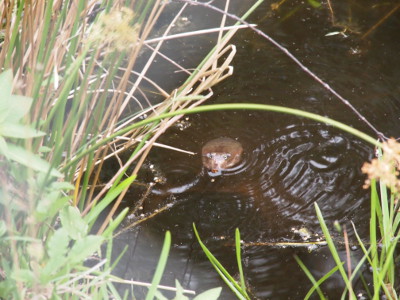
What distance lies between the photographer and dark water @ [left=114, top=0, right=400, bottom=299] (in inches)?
72.7

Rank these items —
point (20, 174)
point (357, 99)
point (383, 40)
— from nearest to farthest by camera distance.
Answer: point (20, 174) → point (357, 99) → point (383, 40)

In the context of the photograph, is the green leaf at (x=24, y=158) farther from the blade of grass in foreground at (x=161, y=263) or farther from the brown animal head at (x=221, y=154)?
the brown animal head at (x=221, y=154)

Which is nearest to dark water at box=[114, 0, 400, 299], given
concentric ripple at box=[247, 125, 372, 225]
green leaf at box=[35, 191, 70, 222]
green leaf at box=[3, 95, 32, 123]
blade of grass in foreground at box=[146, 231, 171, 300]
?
concentric ripple at box=[247, 125, 372, 225]

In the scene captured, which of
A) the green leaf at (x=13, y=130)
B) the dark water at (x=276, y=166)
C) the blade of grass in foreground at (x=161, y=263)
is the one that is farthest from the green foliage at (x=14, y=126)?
the dark water at (x=276, y=166)

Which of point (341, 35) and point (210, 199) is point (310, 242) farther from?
point (341, 35)

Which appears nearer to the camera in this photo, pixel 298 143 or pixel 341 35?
pixel 298 143

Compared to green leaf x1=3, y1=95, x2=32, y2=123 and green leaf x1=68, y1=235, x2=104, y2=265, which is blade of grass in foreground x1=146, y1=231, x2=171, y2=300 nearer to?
green leaf x1=68, y1=235, x2=104, y2=265

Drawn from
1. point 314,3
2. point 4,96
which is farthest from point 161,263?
point 314,3

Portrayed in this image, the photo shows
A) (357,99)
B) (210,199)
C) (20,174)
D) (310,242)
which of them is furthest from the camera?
(357,99)

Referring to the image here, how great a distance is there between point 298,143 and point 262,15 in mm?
899

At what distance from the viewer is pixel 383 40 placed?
107 inches

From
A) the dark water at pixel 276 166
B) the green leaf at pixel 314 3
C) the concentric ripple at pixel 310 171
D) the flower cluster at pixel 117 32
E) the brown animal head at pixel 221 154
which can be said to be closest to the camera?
the flower cluster at pixel 117 32

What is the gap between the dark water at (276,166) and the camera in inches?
72.7

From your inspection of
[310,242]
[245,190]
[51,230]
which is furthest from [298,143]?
[51,230]
